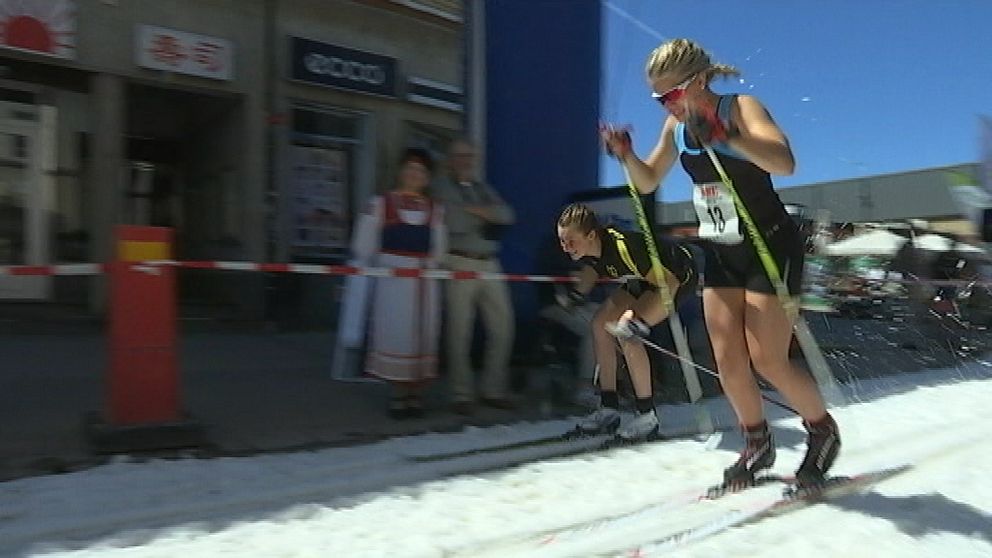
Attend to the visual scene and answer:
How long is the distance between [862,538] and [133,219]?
1026cm

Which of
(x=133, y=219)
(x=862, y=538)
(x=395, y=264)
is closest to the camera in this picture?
(x=862, y=538)

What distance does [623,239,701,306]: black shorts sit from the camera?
4715 millimetres

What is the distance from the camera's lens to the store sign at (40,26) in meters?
8.67

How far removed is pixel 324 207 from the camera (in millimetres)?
11695

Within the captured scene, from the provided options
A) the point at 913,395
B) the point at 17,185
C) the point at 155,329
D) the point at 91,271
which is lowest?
the point at 913,395

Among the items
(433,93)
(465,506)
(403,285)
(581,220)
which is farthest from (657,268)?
(433,93)

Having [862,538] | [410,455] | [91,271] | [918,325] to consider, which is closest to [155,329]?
[91,271]

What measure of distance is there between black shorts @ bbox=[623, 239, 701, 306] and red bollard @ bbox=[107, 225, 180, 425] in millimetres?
2483

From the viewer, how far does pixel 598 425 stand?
477cm

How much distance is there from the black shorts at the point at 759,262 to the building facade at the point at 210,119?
23.5 feet

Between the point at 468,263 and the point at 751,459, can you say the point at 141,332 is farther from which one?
the point at 751,459

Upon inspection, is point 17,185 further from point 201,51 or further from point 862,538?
point 862,538

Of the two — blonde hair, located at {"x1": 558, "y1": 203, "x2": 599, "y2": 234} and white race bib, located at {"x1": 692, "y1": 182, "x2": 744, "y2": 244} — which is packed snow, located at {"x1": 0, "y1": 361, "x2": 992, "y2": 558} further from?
blonde hair, located at {"x1": 558, "y1": 203, "x2": 599, "y2": 234}

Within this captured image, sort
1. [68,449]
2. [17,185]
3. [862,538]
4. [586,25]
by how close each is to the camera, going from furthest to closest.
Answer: [17,185] < [586,25] < [68,449] < [862,538]
